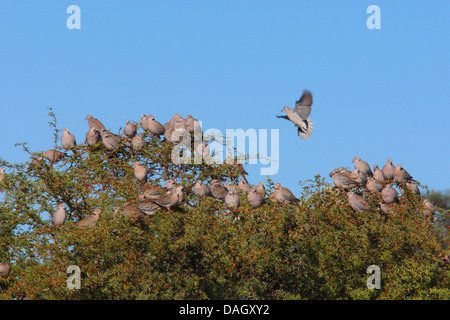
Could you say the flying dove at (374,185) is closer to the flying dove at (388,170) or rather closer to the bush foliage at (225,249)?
the bush foliage at (225,249)

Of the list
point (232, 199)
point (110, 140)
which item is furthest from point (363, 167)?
point (110, 140)

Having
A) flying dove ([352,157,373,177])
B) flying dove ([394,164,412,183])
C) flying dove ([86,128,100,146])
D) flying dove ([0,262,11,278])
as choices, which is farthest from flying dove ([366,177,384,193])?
flying dove ([0,262,11,278])

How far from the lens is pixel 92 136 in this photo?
770 inches

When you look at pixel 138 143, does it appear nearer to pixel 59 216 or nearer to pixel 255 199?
pixel 59 216

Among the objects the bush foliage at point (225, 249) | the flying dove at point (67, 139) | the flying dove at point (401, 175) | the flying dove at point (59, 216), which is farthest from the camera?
the flying dove at point (67, 139)

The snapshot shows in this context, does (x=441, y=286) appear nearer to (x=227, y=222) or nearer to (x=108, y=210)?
(x=227, y=222)

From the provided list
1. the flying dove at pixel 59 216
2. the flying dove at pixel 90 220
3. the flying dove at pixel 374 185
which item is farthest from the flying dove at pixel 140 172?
the flying dove at pixel 374 185

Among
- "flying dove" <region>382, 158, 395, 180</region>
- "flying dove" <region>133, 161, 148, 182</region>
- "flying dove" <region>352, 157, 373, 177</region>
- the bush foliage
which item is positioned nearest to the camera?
the bush foliage

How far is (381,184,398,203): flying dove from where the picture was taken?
1543cm

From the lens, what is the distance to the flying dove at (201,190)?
16.8m

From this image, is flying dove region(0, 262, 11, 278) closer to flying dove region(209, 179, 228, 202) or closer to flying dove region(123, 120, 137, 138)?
flying dove region(209, 179, 228, 202)

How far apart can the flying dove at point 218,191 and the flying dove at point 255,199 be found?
0.73 meters

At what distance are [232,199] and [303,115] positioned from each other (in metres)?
3.74

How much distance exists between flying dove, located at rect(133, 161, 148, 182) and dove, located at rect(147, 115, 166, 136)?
2.40m
